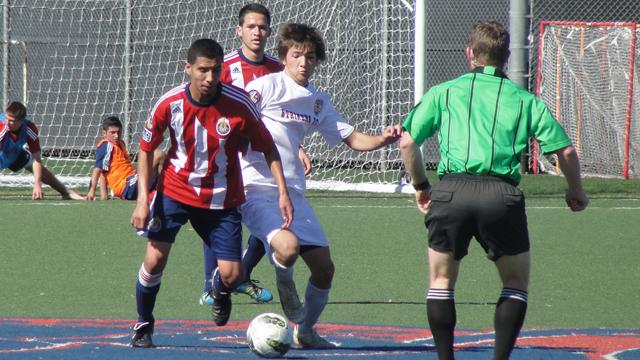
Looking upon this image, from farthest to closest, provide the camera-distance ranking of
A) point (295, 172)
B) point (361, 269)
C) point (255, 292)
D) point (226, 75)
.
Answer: point (361, 269)
point (255, 292)
point (226, 75)
point (295, 172)

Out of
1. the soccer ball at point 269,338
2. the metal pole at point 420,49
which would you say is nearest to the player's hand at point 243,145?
the soccer ball at point 269,338

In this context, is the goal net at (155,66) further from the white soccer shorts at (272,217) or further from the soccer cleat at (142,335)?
the soccer cleat at (142,335)

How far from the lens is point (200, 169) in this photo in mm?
6289

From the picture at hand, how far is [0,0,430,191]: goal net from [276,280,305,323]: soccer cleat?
9.24m

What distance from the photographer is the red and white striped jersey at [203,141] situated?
20.5ft

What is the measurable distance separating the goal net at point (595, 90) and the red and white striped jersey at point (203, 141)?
39.8ft

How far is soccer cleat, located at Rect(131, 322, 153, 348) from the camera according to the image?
6.29m

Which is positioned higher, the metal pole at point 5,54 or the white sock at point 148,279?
the metal pole at point 5,54

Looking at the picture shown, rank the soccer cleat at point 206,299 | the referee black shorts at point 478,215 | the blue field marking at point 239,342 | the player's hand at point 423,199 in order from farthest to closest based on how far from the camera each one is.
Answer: the soccer cleat at point 206,299 → the blue field marking at point 239,342 → the player's hand at point 423,199 → the referee black shorts at point 478,215

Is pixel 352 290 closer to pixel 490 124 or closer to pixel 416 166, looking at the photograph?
pixel 416 166

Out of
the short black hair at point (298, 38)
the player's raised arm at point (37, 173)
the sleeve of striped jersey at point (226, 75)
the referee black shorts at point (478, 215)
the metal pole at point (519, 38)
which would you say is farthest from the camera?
the metal pole at point (519, 38)

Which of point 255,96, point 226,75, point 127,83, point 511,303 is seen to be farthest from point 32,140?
point 511,303

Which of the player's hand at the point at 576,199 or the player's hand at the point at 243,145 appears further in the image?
the player's hand at the point at 243,145

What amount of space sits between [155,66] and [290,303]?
13086mm
